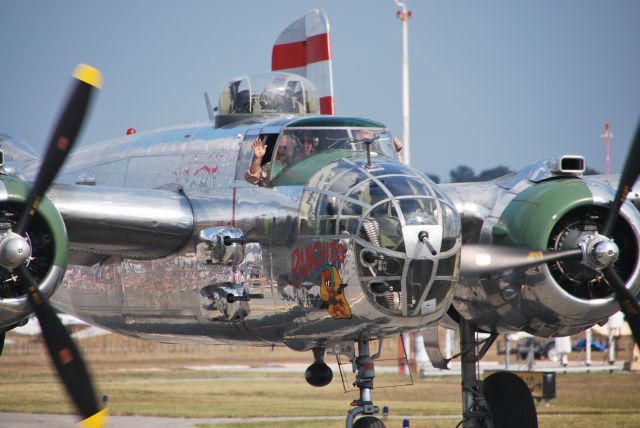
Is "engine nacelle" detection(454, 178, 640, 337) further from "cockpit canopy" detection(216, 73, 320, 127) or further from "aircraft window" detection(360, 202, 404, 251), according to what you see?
"cockpit canopy" detection(216, 73, 320, 127)

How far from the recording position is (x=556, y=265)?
1381 cm

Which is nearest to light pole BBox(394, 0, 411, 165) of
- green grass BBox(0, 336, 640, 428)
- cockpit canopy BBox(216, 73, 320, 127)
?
green grass BBox(0, 336, 640, 428)

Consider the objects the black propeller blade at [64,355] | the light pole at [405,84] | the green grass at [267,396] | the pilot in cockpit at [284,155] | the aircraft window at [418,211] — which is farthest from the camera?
the light pole at [405,84]

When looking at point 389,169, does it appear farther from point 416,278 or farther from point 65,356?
point 65,356

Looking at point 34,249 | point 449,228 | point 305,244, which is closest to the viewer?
point 449,228

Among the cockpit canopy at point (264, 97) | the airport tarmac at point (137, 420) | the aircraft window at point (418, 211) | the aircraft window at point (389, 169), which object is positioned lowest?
the airport tarmac at point (137, 420)

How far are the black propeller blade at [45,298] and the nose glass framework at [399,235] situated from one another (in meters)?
3.07

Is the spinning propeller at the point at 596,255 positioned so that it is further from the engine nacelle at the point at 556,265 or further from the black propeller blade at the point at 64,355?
the black propeller blade at the point at 64,355

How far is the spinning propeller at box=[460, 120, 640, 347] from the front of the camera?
43.2ft

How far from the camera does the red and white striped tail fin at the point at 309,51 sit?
79.4 feet

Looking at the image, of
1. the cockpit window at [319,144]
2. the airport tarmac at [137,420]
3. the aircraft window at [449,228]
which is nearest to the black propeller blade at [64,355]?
the cockpit window at [319,144]

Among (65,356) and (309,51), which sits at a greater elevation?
(309,51)

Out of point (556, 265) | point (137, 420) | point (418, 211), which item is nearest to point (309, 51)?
point (137, 420)

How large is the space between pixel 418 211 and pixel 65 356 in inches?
165
